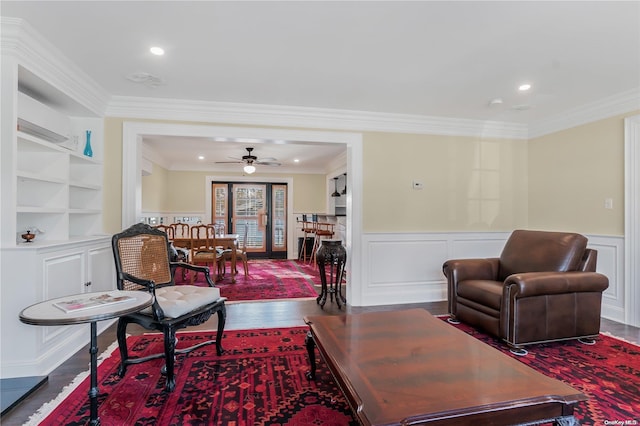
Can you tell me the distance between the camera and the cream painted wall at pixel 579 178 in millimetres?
3686

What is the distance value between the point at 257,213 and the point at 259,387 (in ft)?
22.4

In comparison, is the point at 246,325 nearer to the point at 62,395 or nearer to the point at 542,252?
the point at 62,395

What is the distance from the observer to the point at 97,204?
359 centimetres

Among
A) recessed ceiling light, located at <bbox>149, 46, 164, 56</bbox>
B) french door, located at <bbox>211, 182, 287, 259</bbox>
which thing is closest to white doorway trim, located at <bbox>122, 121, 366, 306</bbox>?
recessed ceiling light, located at <bbox>149, 46, 164, 56</bbox>

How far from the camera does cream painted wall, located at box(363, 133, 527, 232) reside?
432 cm

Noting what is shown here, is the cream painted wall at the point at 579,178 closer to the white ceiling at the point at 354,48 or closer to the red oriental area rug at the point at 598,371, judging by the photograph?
the white ceiling at the point at 354,48

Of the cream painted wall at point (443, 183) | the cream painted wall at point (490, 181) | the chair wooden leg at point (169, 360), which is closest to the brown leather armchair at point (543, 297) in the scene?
the cream painted wall at point (490, 181)

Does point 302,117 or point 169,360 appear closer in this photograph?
point 169,360

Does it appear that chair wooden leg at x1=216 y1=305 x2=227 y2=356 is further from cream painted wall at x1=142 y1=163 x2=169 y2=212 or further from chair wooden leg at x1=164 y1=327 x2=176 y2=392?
cream painted wall at x1=142 y1=163 x2=169 y2=212

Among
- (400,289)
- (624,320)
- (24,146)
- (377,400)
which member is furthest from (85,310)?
(624,320)

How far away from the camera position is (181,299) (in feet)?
7.90

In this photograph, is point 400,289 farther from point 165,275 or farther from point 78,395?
point 78,395

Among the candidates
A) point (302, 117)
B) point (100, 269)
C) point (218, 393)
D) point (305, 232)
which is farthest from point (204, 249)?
point (218, 393)

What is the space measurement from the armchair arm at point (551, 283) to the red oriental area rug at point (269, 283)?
260 centimetres
